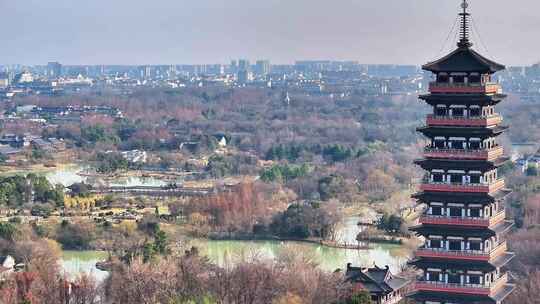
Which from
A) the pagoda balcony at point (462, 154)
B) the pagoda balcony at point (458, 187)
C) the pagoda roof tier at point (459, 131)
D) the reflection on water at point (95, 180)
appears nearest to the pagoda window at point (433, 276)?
the pagoda balcony at point (458, 187)

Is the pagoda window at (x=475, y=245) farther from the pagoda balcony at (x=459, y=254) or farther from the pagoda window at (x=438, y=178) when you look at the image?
the pagoda window at (x=438, y=178)

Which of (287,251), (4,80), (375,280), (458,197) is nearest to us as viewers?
(458,197)

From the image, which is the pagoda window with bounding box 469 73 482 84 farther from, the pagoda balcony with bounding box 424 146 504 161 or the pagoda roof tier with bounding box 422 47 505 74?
the pagoda balcony with bounding box 424 146 504 161

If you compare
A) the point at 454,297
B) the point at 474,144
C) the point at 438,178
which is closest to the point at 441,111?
the point at 474,144

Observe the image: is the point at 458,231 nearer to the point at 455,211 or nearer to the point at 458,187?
the point at 455,211

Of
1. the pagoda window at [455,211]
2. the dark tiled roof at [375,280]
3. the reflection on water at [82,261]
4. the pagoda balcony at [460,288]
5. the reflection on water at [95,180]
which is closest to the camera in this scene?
the pagoda balcony at [460,288]

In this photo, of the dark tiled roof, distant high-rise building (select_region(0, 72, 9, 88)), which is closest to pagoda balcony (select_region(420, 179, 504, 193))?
the dark tiled roof

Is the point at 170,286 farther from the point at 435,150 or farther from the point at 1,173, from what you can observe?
the point at 1,173
